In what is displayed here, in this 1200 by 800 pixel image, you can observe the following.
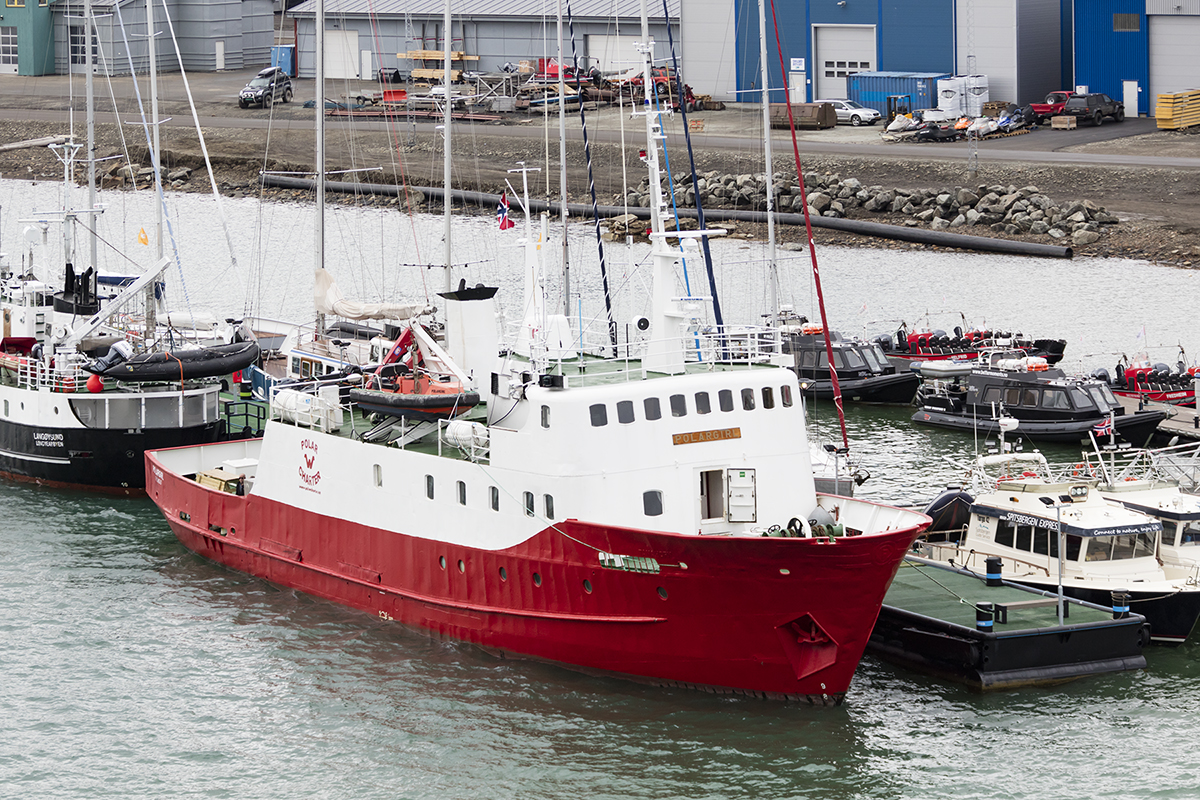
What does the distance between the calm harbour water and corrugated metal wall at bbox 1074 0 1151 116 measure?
61.8 meters

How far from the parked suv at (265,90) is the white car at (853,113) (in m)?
33.3

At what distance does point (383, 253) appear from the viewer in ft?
230

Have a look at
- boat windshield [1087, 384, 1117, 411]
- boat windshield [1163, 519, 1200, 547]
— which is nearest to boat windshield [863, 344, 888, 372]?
boat windshield [1087, 384, 1117, 411]

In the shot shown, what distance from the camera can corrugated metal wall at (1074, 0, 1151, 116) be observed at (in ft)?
269

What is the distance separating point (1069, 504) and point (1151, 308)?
3271cm

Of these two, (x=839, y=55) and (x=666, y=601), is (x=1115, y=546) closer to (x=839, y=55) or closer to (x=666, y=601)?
(x=666, y=601)

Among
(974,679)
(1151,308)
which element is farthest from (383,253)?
(974,679)

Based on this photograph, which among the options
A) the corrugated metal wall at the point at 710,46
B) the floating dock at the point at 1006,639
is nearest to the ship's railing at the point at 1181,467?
the floating dock at the point at 1006,639

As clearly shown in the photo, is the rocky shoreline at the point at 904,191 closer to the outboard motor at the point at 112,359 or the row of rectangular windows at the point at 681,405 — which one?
the outboard motor at the point at 112,359

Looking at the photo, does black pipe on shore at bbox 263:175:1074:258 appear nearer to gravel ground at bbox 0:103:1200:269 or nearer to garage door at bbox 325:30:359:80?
gravel ground at bbox 0:103:1200:269

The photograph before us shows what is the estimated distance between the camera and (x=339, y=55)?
334ft

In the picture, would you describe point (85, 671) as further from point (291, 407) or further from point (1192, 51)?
point (1192, 51)

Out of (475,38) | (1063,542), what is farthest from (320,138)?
(475,38)

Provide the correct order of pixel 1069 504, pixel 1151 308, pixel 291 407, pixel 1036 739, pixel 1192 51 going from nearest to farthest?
pixel 1036 739 → pixel 1069 504 → pixel 291 407 → pixel 1151 308 → pixel 1192 51
